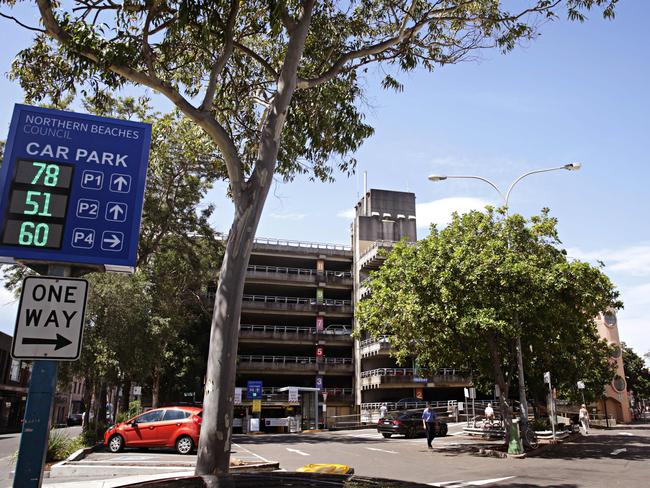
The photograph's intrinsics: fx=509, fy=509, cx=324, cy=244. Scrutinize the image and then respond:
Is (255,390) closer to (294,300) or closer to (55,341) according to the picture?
(294,300)

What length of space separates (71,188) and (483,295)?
14641mm

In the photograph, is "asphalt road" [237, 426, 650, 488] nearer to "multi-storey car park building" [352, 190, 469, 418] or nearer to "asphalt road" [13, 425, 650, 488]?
"asphalt road" [13, 425, 650, 488]

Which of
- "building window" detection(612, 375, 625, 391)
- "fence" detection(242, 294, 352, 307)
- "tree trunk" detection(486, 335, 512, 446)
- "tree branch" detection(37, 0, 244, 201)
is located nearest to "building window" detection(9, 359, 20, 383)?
"fence" detection(242, 294, 352, 307)

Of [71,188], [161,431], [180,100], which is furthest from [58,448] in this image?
[71,188]

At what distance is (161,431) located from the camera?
17.5 meters

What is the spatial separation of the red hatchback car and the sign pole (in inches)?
541

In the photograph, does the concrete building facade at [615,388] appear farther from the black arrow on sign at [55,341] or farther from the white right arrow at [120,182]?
the black arrow on sign at [55,341]

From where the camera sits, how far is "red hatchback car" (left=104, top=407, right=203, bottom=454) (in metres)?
17.2

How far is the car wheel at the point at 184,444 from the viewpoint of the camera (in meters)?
17.1

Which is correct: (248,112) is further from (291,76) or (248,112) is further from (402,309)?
(402,309)

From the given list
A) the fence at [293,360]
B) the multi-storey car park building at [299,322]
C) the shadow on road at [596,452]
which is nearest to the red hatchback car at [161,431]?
the shadow on road at [596,452]

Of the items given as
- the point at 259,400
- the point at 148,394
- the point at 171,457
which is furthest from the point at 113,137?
the point at 148,394

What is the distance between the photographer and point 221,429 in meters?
6.92

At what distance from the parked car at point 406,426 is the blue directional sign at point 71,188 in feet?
80.4
